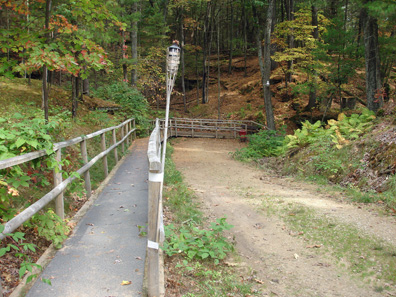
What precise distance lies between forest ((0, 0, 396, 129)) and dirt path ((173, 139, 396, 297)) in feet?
Result: 14.3

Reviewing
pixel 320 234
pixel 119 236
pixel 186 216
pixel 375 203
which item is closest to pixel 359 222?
pixel 320 234

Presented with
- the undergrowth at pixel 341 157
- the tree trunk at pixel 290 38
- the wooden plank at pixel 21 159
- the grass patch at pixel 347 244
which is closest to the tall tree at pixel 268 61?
the tree trunk at pixel 290 38

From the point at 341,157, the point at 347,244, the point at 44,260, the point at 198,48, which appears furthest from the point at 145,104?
the point at 44,260

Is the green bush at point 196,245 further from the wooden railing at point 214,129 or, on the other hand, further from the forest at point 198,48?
the wooden railing at point 214,129

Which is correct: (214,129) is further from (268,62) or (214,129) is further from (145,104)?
(268,62)

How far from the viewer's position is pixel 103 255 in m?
3.81

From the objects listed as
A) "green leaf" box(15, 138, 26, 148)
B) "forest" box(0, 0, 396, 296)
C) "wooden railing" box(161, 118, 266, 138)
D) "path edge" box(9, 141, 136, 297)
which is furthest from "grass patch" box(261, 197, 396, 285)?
"wooden railing" box(161, 118, 266, 138)

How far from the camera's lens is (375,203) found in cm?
731

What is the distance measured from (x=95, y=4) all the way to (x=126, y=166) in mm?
4602

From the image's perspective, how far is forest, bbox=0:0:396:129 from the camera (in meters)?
6.11

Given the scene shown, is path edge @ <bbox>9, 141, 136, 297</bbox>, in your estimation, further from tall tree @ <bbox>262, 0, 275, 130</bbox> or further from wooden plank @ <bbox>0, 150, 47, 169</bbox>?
tall tree @ <bbox>262, 0, 275, 130</bbox>

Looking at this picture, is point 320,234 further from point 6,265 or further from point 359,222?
point 6,265

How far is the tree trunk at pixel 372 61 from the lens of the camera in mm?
12703

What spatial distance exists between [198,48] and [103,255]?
34.5 meters
